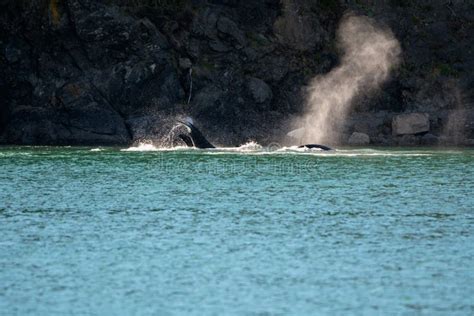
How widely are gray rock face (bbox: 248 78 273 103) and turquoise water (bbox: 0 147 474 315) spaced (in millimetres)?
30463

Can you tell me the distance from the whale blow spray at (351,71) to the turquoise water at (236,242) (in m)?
32.8

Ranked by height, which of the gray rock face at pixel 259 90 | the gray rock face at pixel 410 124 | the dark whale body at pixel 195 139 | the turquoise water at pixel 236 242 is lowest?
the turquoise water at pixel 236 242

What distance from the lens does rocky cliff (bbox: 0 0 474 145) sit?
73.2m

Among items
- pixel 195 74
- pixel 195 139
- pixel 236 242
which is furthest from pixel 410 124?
pixel 236 242

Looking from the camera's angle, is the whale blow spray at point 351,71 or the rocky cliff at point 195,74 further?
the whale blow spray at point 351,71

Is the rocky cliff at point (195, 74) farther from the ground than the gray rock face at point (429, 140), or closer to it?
farther from the ground

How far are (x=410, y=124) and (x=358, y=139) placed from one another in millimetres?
4201

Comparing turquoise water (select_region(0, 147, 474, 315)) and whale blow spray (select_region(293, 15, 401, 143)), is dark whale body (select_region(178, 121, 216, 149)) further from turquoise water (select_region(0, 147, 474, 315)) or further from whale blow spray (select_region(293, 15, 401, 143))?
whale blow spray (select_region(293, 15, 401, 143))

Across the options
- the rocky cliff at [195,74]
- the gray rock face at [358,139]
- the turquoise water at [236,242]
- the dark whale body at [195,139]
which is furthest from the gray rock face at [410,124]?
the turquoise water at [236,242]

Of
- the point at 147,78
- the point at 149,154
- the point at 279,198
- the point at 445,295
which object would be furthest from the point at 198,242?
the point at 147,78

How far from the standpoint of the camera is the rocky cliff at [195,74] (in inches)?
2881

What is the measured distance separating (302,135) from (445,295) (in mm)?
56615

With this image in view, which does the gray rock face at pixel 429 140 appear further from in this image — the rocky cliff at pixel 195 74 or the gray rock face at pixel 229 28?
the gray rock face at pixel 229 28

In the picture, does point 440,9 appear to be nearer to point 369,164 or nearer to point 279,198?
point 369,164
